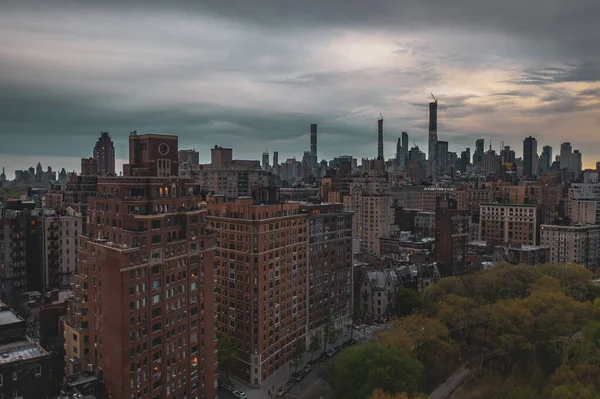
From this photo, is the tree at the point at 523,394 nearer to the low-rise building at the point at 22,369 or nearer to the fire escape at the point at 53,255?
the low-rise building at the point at 22,369

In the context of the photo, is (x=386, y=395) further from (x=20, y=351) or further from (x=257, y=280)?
(x=20, y=351)

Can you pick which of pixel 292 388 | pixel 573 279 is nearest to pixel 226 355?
pixel 292 388

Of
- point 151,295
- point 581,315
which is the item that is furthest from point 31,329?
point 581,315

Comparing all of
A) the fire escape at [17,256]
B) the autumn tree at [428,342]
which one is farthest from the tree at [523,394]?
the fire escape at [17,256]

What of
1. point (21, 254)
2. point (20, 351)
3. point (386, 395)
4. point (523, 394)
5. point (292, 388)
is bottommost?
point (292, 388)

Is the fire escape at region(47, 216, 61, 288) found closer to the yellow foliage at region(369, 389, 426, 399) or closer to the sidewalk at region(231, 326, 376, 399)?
the sidewalk at region(231, 326, 376, 399)

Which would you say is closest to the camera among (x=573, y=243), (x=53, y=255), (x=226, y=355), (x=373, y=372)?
(x=373, y=372)

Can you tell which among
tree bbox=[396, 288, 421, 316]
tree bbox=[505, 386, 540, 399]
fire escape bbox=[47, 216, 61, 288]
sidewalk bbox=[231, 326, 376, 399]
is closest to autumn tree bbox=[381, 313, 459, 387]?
tree bbox=[505, 386, 540, 399]
